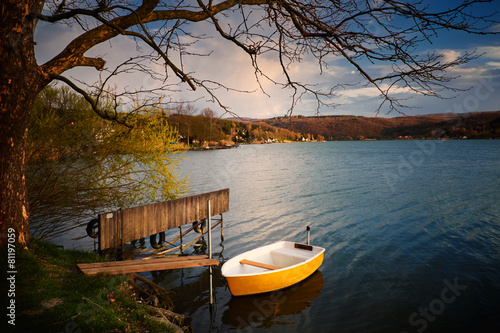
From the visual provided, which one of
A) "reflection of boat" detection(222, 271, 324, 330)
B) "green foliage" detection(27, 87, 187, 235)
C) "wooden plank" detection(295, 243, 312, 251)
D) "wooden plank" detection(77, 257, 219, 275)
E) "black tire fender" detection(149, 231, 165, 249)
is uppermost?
"green foliage" detection(27, 87, 187, 235)

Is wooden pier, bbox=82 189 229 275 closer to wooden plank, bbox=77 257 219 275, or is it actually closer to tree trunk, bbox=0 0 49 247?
wooden plank, bbox=77 257 219 275

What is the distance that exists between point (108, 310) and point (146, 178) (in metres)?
6.91

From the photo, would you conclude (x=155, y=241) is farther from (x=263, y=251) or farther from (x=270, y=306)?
(x=270, y=306)

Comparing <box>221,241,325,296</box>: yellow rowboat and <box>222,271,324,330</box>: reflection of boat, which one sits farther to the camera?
<box>221,241,325,296</box>: yellow rowboat

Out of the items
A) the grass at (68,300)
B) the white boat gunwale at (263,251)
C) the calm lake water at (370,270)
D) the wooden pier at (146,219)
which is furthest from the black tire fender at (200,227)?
the grass at (68,300)

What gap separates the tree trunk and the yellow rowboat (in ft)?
17.3

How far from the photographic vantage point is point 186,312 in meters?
8.16

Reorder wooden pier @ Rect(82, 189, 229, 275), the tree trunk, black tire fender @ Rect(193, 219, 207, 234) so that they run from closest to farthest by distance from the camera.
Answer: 1. the tree trunk
2. wooden pier @ Rect(82, 189, 229, 275)
3. black tire fender @ Rect(193, 219, 207, 234)

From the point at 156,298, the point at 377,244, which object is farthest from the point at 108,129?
the point at 377,244

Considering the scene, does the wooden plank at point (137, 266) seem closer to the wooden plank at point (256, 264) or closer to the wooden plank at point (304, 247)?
the wooden plank at point (256, 264)

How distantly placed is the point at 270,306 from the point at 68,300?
17.9 ft

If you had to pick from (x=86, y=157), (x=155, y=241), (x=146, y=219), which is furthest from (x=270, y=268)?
(x=86, y=157)

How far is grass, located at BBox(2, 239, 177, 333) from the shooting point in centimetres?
452

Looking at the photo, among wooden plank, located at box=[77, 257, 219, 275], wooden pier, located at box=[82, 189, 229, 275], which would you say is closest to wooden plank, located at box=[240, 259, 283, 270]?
wooden pier, located at box=[82, 189, 229, 275]
